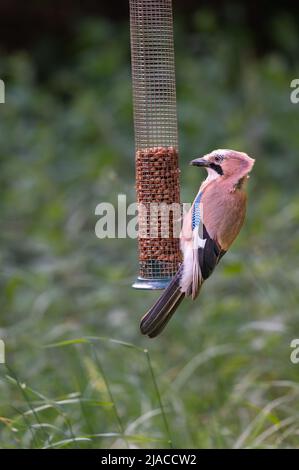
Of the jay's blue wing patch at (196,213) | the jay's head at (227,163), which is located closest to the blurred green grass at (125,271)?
the jay's blue wing patch at (196,213)

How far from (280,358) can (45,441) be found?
7.05 ft

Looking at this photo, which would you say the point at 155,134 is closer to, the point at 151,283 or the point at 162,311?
the point at 151,283

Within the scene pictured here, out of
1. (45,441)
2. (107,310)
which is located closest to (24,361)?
(107,310)

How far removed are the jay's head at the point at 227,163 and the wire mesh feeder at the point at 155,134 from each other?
15.6 inches

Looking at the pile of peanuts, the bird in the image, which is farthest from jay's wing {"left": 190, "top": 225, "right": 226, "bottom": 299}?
the pile of peanuts

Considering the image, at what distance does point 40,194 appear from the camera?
8.16m

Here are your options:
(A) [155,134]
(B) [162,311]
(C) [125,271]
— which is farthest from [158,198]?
(C) [125,271]

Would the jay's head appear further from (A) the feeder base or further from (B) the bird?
(A) the feeder base

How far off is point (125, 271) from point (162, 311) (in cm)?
330

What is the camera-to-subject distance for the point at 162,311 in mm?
3332

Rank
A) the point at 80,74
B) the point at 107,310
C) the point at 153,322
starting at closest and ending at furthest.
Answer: the point at 153,322
the point at 107,310
the point at 80,74

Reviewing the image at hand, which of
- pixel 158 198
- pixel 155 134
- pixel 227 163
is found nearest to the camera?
pixel 227 163
